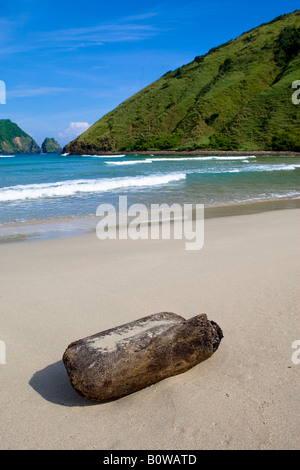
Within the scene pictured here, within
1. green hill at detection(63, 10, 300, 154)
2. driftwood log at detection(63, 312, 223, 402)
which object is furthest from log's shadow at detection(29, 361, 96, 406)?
green hill at detection(63, 10, 300, 154)

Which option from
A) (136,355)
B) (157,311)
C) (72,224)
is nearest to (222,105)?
(72,224)

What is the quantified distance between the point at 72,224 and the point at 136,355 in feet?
23.1

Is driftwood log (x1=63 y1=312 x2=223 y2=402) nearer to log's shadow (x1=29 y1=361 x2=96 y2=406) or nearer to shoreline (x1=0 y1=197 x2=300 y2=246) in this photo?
log's shadow (x1=29 y1=361 x2=96 y2=406)

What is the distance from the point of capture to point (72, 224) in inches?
364

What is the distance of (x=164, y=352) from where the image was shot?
8.50 ft

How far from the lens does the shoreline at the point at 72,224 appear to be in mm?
7871

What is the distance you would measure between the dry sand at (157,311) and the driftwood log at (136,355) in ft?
0.30

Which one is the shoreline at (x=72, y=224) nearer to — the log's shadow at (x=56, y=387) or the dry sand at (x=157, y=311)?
the dry sand at (x=157, y=311)

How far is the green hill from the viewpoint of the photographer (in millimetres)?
83312

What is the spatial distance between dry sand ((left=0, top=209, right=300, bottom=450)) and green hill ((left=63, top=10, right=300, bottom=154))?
7386 cm

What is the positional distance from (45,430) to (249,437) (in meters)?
1.14
